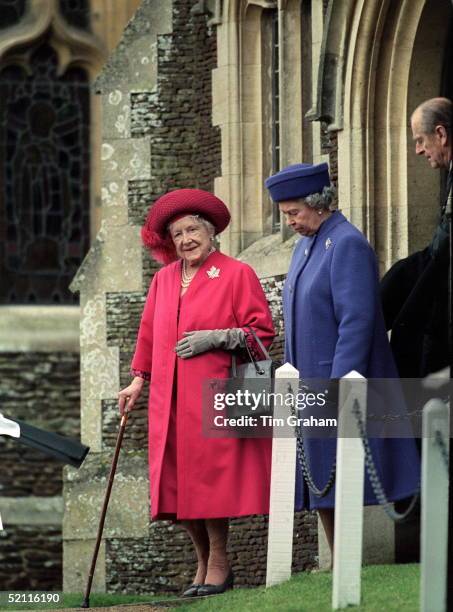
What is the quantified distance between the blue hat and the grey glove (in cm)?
74

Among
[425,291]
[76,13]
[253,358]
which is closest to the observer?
[425,291]

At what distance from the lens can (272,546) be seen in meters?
11.0

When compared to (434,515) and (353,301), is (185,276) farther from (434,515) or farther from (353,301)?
(434,515)

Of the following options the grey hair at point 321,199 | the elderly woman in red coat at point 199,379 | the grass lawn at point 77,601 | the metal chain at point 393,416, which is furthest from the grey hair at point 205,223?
the grass lawn at point 77,601

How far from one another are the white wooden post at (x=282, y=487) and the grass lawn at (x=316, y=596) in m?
0.14

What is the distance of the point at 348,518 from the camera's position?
9.68 m

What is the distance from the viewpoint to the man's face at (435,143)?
10352 mm

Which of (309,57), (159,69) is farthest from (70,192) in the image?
(309,57)

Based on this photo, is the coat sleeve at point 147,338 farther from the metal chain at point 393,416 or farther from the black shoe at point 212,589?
the metal chain at point 393,416

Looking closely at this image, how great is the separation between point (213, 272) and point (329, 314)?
0.85 metres

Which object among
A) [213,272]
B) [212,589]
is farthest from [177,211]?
[212,589]

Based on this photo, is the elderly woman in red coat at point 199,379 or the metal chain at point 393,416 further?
the elderly woman in red coat at point 199,379

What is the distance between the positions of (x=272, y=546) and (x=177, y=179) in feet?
22.0

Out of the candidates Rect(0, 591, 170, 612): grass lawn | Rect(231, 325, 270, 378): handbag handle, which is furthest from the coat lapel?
Rect(0, 591, 170, 612): grass lawn
